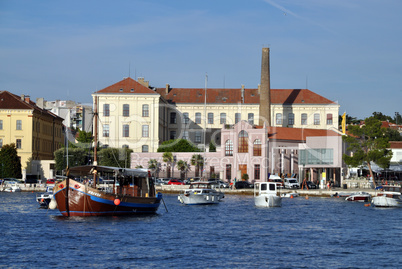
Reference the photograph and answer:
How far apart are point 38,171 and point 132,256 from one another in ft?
241

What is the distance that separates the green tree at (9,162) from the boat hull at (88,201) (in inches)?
2053

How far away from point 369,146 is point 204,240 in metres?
52.0

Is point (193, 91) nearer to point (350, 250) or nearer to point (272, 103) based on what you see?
point (272, 103)

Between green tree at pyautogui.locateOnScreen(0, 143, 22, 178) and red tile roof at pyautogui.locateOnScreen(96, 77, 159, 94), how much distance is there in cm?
2081

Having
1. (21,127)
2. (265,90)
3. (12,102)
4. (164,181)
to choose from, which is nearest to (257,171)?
(164,181)

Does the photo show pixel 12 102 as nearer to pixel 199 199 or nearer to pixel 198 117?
pixel 198 117

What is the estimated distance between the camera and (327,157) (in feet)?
304

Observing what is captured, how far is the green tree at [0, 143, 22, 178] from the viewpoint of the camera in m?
96.2

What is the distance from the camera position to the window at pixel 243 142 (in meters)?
97.2

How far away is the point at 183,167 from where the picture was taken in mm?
101438

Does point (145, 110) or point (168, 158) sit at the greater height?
point (145, 110)

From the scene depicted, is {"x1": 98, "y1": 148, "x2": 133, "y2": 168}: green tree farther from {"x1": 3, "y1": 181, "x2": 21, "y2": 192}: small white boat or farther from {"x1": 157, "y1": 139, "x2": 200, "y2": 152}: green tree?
{"x1": 3, "y1": 181, "x2": 21, "y2": 192}: small white boat

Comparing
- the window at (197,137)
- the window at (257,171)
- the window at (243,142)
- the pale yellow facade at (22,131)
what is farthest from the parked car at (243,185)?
the window at (197,137)

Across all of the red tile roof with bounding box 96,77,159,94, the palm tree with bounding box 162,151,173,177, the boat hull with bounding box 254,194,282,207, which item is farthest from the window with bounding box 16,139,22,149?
the boat hull with bounding box 254,194,282,207
